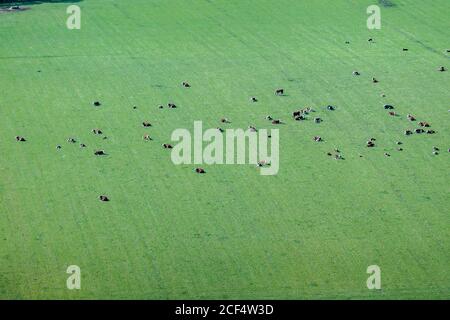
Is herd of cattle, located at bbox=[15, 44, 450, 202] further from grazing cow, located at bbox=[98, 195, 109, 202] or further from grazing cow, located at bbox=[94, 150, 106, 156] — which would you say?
grazing cow, located at bbox=[98, 195, 109, 202]

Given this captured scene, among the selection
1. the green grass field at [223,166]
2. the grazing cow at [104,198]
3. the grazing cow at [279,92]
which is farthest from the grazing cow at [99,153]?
the grazing cow at [279,92]

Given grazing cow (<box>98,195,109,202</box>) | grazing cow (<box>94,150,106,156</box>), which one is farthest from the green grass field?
grazing cow (<box>94,150,106,156</box>)

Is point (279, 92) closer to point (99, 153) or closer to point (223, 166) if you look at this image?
point (223, 166)

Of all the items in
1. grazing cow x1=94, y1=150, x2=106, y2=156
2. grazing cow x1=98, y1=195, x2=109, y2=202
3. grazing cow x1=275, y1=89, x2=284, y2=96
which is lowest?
grazing cow x1=98, y1=195, x2=109, y2=202

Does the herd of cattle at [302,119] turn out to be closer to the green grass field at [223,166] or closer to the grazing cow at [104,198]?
the green grass field at [223,166]

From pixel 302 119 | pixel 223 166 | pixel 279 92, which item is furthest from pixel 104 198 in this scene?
pixel 279 92

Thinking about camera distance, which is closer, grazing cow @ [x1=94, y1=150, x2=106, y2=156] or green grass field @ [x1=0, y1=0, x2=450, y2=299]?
green grass field @ [x1=0, y1=0, x2=450, y2=299]

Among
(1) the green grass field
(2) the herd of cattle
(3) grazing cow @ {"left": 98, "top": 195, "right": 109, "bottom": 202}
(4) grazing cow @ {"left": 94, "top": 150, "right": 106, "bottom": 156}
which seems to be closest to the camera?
(1) the green grass field
